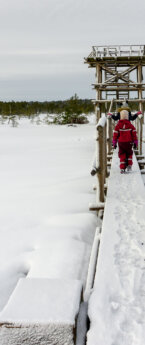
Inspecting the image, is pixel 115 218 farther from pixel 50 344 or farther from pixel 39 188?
pixel 39 188

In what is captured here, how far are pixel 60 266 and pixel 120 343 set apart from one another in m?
2.18

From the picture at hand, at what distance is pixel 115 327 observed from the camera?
2.03 meters

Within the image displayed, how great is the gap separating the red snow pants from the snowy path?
7.71 ft

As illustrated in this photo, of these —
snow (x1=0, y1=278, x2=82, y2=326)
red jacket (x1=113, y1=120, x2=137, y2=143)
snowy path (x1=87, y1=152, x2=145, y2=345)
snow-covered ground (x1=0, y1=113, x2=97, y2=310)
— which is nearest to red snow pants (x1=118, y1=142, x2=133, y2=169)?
red jacket (x1=113, y1=120, x2=137, y2=143)

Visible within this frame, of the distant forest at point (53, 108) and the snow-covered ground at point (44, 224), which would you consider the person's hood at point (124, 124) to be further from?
the distant forest at point (53, 108)

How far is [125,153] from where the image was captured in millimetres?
6867

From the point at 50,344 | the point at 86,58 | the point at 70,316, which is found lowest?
the point at 50,344

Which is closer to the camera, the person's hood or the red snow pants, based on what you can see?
the person's hood

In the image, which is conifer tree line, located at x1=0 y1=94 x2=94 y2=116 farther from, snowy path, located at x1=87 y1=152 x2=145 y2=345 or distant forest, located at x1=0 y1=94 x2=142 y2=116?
snowy path, located at x1=87 y1=152 x2=145 y2=345

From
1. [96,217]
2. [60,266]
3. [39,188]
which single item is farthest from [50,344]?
[39,188]

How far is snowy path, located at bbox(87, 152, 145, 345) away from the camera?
1.99 metres

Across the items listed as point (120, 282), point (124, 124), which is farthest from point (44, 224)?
point (120, 282)

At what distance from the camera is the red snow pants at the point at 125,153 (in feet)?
22.1

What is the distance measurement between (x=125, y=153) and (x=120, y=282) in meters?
4.61
